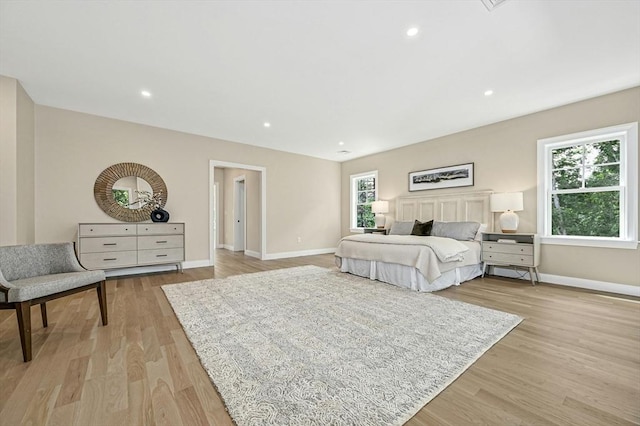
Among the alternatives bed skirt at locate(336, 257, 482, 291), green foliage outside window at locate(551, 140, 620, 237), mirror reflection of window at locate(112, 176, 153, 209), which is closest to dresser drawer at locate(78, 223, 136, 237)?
mirror reflection of window at locate(112, 176, 153, 209)

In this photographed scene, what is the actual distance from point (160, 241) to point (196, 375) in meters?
3.46

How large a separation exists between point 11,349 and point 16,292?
1.83 ft

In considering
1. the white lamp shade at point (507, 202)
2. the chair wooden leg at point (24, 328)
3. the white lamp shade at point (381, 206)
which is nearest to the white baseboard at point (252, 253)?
the white lamp shade at point (381, 206)

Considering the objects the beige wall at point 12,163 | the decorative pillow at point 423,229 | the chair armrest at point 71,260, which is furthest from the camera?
the decorative pillow at point 423,229

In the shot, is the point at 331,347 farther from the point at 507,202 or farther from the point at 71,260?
the point at 507,202

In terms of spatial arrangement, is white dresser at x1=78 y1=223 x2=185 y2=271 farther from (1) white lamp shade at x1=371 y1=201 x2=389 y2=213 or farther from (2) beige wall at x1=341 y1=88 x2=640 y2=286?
(2) beige wall at x1=341 y1=88 x2=640 y2=286

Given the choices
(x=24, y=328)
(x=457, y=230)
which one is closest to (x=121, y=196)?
(x=24, y=328)

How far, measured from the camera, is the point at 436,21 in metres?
2.23

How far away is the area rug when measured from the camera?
1.34 m

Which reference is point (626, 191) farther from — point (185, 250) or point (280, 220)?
point (185, 250)

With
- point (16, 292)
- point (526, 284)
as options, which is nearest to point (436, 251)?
point (526, 284)

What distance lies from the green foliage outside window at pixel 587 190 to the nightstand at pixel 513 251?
525 mm

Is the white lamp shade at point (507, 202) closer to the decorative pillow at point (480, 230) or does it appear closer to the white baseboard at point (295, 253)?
the decorative pillow at point (480, 230)

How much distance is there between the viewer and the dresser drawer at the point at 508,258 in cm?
385
